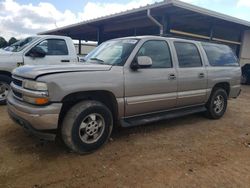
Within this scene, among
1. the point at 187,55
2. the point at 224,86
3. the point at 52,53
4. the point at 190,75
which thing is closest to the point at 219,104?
the point at 224,86

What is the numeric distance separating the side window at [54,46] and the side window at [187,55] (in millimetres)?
3721

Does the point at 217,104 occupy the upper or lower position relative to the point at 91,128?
lower

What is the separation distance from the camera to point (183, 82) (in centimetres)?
494

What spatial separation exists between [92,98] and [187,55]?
252 centimetres

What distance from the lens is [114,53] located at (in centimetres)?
443

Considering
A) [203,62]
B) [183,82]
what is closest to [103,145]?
[183,82]

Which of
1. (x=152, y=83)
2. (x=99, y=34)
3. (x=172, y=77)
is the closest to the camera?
(x=152, y=83)

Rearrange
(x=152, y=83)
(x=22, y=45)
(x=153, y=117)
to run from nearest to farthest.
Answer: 1. (x=152, y=83)
2. (x=153, y=117)
3. (x=22, y=45)

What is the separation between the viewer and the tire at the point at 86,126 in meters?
3.46

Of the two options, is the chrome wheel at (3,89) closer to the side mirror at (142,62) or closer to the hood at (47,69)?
the hood at (47,69)

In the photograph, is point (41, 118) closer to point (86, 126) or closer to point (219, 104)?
point (86, 126)

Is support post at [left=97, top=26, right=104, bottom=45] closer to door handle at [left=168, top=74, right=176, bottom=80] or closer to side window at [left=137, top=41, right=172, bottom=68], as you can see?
side window at [left=137, top=41, right=172, bottom=68]

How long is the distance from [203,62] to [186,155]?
102 inches

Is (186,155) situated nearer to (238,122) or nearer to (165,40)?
(165,40)
